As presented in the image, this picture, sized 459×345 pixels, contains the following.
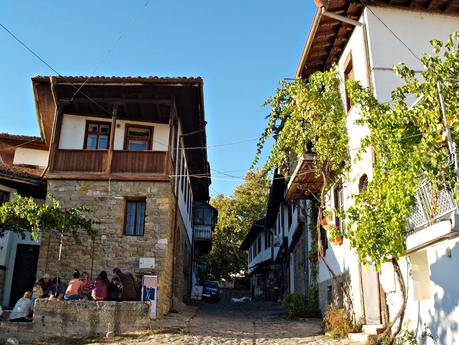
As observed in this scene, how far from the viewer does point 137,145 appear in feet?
46.3

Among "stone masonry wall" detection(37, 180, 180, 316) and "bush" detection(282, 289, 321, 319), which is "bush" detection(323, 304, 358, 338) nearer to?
"bush" detection(282, 289, 321, 319)

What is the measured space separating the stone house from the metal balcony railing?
7605mm

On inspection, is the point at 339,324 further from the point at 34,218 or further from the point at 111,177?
the point at 111,177

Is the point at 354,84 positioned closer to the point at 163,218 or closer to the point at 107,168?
the point at 163,218

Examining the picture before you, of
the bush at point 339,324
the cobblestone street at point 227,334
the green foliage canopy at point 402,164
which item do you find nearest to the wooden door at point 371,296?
the bush at point 339,324

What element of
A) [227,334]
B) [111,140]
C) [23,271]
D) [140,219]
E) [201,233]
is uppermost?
[111,140]

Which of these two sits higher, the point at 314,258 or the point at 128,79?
the point at 128,79

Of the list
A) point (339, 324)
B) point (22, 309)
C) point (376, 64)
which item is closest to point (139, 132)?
point (22, 309)

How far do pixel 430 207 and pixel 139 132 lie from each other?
32.1 ft

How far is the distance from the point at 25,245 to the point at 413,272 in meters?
12.2

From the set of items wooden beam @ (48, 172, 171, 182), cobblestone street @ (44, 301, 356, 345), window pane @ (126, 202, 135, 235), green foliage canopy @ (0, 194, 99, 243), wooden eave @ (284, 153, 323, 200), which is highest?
wooden beam @ (48, 172, 171, 182)

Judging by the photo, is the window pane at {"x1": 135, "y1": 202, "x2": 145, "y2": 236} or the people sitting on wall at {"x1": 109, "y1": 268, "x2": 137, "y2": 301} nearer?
the people sitting on wall at {"x1": 109, "y1": 268, "x2": 137, "y2": 301}

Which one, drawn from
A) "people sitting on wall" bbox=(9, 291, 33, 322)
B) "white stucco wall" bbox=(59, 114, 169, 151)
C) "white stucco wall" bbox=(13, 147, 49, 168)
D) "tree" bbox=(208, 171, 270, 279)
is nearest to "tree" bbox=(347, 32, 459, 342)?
"people sitting on wall" bbox=(9, 291, 33, 322)

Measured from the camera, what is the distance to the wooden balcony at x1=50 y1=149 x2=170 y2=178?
13367 mm
